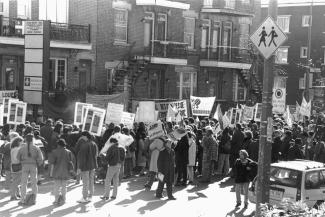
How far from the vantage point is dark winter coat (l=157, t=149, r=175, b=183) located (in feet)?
45.5

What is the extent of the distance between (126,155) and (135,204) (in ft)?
9.19

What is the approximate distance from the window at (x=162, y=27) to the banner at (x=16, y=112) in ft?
52.1

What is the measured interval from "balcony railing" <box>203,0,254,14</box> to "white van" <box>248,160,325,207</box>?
76.9 feet

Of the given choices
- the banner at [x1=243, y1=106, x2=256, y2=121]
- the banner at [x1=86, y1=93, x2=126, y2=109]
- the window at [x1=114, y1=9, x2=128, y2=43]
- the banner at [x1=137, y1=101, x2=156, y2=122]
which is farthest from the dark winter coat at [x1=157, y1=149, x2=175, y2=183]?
the window at [x1=114, y1=9, x2=128, y2=43]

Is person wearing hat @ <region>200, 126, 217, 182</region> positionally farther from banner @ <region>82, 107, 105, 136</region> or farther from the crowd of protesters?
banner @ <region>82, 107, 105, 136</region>

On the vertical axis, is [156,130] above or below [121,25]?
below

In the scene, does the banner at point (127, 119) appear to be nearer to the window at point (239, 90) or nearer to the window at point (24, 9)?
the window at point (24, 9)

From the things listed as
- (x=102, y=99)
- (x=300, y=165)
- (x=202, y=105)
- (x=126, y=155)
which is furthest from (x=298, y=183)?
(x=102, y=99)

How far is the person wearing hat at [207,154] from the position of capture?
16.6m

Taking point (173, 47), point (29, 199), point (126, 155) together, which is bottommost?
point (29, 199)

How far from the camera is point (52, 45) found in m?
25.6

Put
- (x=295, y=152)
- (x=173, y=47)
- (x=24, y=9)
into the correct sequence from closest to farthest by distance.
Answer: (x=295, y=152)
(x=24, y=9)
(x=173, y=47)

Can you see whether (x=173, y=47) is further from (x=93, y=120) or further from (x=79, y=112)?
(x=93, y=120)

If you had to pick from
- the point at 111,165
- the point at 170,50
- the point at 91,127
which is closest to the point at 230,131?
the point at 91,127
